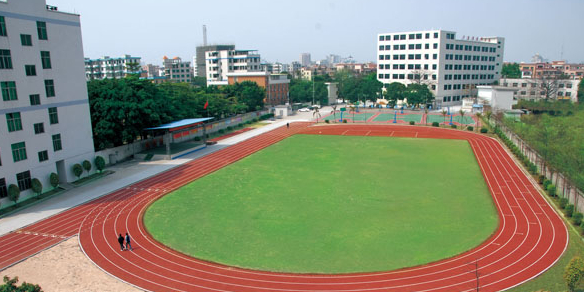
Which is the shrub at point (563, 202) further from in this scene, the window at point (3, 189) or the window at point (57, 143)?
the window at point (3, 189)

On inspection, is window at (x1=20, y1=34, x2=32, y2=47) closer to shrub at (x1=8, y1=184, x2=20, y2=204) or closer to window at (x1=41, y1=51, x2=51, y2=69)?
window at (x1=41, y1=51, x2=51, y2=69)

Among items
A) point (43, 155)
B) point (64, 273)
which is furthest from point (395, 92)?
point (64, 273)

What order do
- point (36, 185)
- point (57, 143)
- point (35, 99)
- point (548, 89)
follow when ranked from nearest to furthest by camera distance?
1. point (36, 185)
2. point (35, 99)
3. point (57, 143)
4. point (548, 89)

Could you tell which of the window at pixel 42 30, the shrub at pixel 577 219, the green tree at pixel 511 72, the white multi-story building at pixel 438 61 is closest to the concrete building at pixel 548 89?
the white multi-story building at pixel 438 61

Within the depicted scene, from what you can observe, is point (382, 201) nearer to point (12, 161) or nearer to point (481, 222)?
point (481, 222)

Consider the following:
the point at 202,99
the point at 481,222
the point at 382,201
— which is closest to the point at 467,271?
the point at 481,222

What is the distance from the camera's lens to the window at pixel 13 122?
80.5ft

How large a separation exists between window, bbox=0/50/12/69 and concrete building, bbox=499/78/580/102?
7615 centimetres

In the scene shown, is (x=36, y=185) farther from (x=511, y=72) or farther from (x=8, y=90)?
(x=511, y=72)

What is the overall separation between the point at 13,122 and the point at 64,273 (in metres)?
13.7

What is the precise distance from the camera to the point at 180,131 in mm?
45188

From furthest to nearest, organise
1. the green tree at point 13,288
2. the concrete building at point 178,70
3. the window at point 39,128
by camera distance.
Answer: the concrete building at point 178,70 < the window at point 39,128 < the green tree at point 13,288

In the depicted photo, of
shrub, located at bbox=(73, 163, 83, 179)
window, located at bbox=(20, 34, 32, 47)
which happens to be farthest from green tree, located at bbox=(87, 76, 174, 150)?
window, located at bbox=(20, 34, 32, 47)

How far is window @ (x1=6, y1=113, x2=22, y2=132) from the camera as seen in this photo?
24.5m
